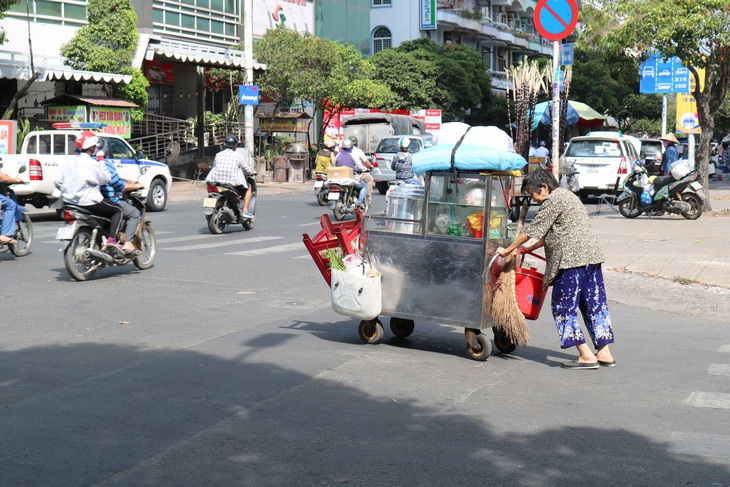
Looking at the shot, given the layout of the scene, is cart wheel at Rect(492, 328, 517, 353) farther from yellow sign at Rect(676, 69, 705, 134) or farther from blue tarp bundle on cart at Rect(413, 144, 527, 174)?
yellow sign at Rect(676, 69, 705, 134)

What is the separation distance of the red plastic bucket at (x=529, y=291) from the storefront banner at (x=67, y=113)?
20079 millimetres

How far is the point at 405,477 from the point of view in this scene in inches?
180

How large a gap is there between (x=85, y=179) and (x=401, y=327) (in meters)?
4.64

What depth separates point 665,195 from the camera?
19.2 metres

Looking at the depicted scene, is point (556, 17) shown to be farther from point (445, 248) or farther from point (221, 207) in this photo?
point (445, 248)

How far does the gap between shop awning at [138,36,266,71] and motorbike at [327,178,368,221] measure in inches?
493

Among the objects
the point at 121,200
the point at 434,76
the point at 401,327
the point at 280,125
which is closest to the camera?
the point at 401,327

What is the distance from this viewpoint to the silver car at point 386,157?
93.8 ft

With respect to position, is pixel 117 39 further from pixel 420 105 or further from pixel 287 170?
pixel 420 105

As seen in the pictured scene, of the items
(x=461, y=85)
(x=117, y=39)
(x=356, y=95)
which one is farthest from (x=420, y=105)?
(x=117, y=39)

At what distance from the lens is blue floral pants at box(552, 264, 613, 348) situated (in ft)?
23.3

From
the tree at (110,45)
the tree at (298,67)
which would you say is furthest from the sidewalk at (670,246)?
the tree at (298,67)

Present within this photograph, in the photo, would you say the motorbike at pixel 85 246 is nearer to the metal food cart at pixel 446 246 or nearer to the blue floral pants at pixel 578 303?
the metal food cart at pixel 446 246

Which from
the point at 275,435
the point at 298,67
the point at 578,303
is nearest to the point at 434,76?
the point at 298,67
